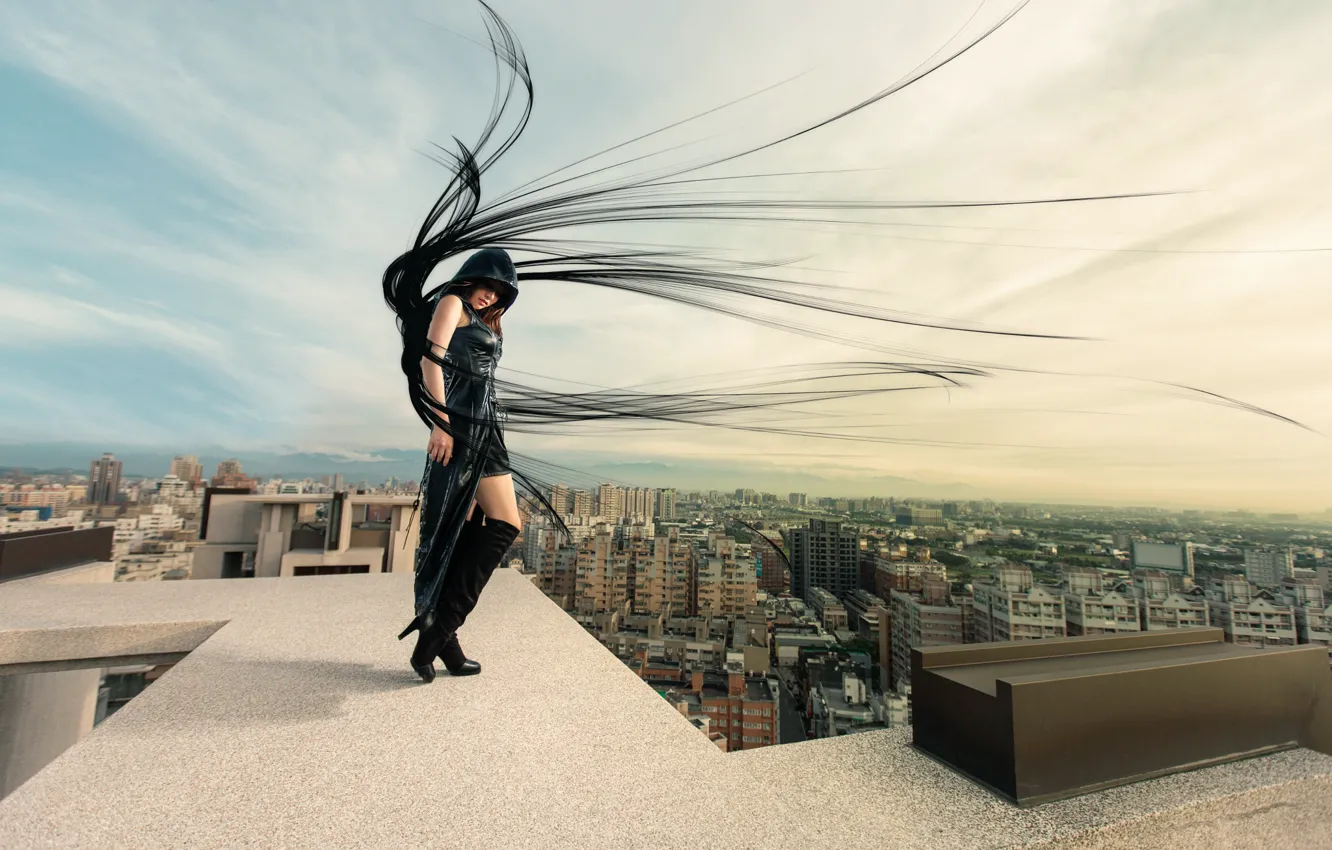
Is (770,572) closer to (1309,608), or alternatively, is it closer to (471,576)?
(471,576)

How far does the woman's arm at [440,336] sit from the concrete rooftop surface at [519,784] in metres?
1.04

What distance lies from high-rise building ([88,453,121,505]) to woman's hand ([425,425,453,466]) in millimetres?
5948

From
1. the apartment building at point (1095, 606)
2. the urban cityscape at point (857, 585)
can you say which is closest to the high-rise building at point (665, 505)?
the urban cityscape at point (857, 585)

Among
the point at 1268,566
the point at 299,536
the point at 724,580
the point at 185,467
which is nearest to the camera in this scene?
the point at 1268,566

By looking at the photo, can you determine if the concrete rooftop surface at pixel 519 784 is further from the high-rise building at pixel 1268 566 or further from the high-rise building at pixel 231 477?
the high-rise building at pixel 231 477

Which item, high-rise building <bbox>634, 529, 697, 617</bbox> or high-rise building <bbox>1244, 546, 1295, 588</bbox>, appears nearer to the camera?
high-rise building <bbox>1244, 546, 1295, 588</bbox>

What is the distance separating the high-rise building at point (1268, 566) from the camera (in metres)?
2.12

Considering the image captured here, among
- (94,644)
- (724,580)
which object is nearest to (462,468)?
(724,580)

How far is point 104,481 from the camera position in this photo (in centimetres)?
572

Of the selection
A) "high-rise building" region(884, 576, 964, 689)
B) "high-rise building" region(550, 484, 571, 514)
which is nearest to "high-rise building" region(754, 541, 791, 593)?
"high-rise building" region(884, 576, 964, 689)

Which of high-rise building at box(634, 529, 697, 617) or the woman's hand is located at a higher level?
the woman's hand

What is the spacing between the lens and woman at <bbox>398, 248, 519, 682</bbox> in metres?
1.89

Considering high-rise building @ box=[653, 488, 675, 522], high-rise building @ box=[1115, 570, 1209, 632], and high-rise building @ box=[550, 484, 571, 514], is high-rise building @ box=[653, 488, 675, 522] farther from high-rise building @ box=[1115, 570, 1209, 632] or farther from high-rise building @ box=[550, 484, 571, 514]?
high-rise building @ box=[1115, 570, 1209, 632]

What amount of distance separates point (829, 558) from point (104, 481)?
295 inches
